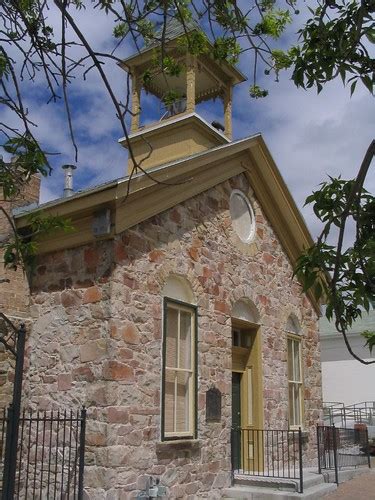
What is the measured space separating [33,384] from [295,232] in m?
7.19

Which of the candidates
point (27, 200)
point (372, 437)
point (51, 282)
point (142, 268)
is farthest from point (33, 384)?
point (372, 437)

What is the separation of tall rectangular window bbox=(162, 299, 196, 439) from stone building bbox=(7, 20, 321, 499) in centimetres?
2

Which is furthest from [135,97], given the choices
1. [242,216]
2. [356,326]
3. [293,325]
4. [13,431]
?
[356,326]

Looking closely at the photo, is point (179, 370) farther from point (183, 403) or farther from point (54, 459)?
point (54, 459)

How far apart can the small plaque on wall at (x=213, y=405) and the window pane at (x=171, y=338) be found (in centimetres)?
96

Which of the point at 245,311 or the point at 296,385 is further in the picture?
the point at 296,385

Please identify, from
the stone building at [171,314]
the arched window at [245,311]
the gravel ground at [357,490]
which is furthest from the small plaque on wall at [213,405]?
the gravel ground at [357,490]

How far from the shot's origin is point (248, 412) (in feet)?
39.3

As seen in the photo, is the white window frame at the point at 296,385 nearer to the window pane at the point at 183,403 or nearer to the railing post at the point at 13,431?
the window pane at the point at 183,403

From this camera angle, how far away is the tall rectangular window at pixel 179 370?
9555mm

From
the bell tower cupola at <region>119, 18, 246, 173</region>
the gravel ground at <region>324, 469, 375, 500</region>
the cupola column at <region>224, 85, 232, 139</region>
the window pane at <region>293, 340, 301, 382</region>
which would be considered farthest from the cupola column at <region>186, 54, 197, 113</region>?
the gravel ground at <region>324, 469, 375, 500</region>

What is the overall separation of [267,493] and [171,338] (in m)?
2.87

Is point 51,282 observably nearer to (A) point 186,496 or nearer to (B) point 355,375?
(A) point 186,496

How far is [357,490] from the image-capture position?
1147 cm
